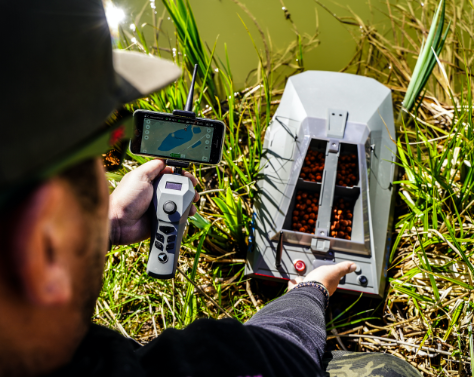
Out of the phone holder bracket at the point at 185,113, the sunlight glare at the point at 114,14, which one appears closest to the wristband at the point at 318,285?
the phone holder bracket at the point at 185,113

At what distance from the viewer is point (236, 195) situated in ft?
5.39

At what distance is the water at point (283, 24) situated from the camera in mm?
2109

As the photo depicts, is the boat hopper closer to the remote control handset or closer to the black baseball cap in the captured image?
the remote control handset

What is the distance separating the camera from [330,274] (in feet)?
4.17

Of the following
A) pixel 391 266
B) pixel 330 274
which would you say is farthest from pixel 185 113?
pixel 391 266

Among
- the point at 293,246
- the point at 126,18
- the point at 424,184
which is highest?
the point at 126,18

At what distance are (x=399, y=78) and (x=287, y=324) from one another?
5.76 ft

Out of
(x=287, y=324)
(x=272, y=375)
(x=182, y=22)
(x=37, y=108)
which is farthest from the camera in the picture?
(x=182, y=22)

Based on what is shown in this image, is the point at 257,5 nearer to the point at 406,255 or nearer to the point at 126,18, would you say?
the point at 126,18

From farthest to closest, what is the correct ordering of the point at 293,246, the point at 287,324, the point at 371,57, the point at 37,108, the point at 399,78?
the point at 371,57 < the point at 399,78 < the point at 293,246 < the point at 287,324 < the point at 37,108

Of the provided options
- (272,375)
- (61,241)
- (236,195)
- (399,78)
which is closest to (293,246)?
(236,195)

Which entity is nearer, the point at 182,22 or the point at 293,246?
the point at 293,246

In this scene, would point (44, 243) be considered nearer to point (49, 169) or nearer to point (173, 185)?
point (49, 169)

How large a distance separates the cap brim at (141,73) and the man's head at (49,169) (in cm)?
4
